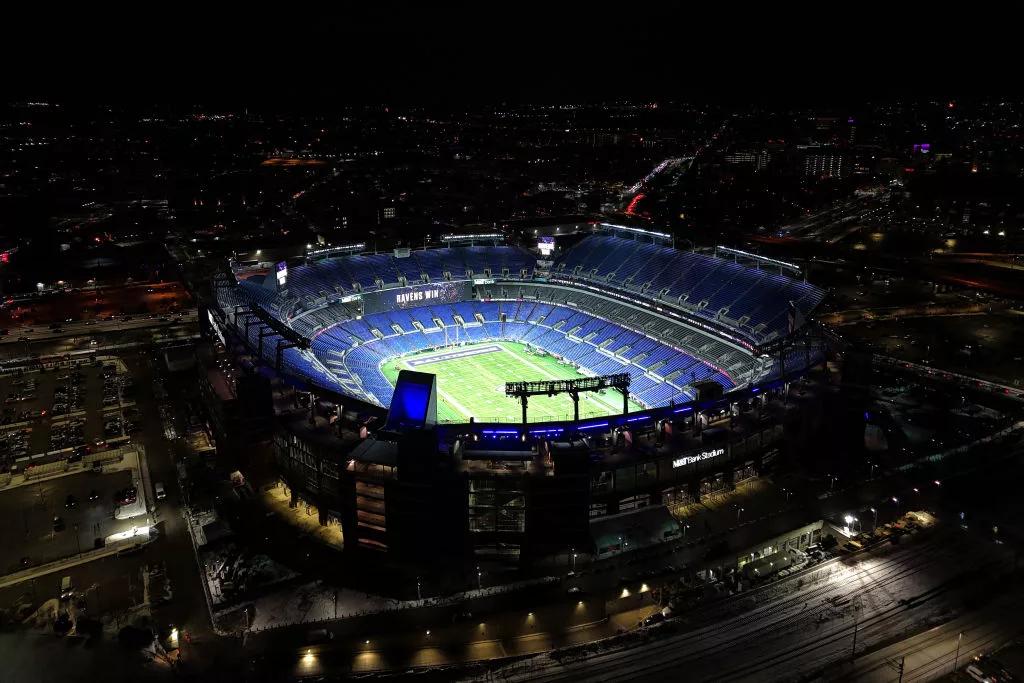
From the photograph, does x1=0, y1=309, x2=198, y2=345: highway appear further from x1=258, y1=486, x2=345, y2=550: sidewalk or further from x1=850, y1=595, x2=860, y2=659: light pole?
x1=850, y1=595, x2=860, y2=659: light pole

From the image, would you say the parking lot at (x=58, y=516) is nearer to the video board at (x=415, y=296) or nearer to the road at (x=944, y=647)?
the video board at (x=415, y=296)

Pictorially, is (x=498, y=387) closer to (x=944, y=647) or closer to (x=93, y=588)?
(x=93, y=588)

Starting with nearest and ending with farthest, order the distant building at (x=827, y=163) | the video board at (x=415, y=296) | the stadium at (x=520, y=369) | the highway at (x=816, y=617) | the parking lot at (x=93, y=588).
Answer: the highway at (x=816, y=617), the parking lot at (x=93, y=588), the stadium at (x=520, y=369), the video board at (x=415, y=296), the distant building at (x=827, y=163)

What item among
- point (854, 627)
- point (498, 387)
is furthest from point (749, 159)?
point (854, 627)

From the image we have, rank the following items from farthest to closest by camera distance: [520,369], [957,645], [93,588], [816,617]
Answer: [520,369] < [93,588] < [816,617] < [957,645]

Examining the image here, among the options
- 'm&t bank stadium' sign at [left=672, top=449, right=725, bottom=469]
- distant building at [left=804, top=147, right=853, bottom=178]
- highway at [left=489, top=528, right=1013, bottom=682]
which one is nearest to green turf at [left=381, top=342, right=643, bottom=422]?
'm&t bank stadium' sign at [left=672, top=449, right=725, bottom=469]

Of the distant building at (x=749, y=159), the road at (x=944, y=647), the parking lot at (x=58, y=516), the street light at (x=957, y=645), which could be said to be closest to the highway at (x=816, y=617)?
the road at (x=944, y=647)
